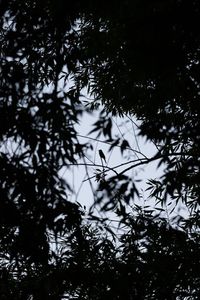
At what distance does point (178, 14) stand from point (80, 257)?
2.18 m

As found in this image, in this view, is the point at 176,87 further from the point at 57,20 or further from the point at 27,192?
the point at 27,192

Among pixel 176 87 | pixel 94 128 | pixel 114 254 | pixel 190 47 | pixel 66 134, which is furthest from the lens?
pixel 114 254

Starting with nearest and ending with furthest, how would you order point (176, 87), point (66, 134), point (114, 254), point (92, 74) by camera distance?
point (66, 134) < point (176, 87) < point (114, 254) < point (92, 74)

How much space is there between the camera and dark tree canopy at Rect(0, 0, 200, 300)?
7.11 feet

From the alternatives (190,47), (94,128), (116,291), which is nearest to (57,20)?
(94,128)

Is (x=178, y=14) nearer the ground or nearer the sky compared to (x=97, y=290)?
nearer the sky

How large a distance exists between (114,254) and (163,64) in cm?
175

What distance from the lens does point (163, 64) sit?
2.81 metres

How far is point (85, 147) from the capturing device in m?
2.32

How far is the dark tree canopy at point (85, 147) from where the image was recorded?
217 cm

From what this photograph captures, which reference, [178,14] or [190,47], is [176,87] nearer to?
[190,47]

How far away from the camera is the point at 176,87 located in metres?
3.13

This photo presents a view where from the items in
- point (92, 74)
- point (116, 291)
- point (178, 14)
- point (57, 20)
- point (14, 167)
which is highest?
point (92, 74)

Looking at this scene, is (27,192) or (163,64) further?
A: (163,64)
